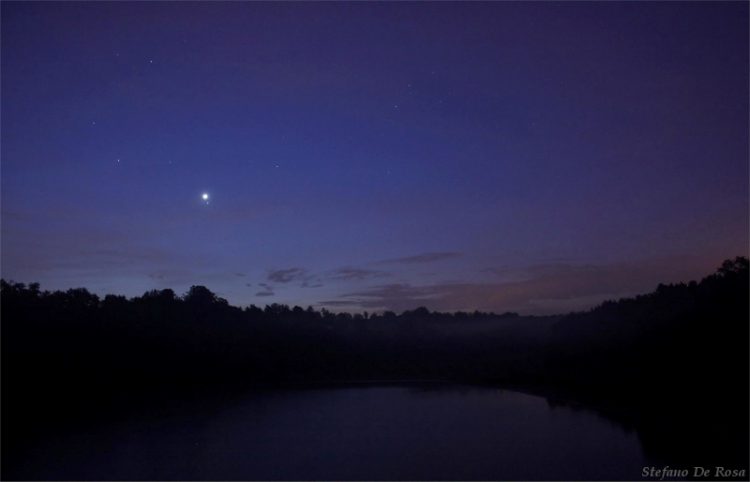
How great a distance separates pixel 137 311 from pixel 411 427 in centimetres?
2572

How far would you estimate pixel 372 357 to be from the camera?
45.5 metres

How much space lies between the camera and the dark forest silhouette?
53.4ft

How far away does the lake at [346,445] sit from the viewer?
13.1 meters

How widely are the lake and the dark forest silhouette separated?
4.26ft

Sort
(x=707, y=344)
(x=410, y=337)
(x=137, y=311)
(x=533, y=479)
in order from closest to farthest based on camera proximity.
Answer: (x=533, y=479) → (x=707, y=344) → (x=137, y=311) → (x=410, y=337)

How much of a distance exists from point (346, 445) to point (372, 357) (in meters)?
29.5

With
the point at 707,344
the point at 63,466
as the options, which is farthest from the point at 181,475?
the point at 707,344

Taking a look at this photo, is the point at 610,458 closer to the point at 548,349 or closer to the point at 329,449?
the point at 329,449

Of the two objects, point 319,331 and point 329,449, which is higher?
point 319,331

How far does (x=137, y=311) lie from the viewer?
3866 centimetres

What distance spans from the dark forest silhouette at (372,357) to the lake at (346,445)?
1298 millimetres
